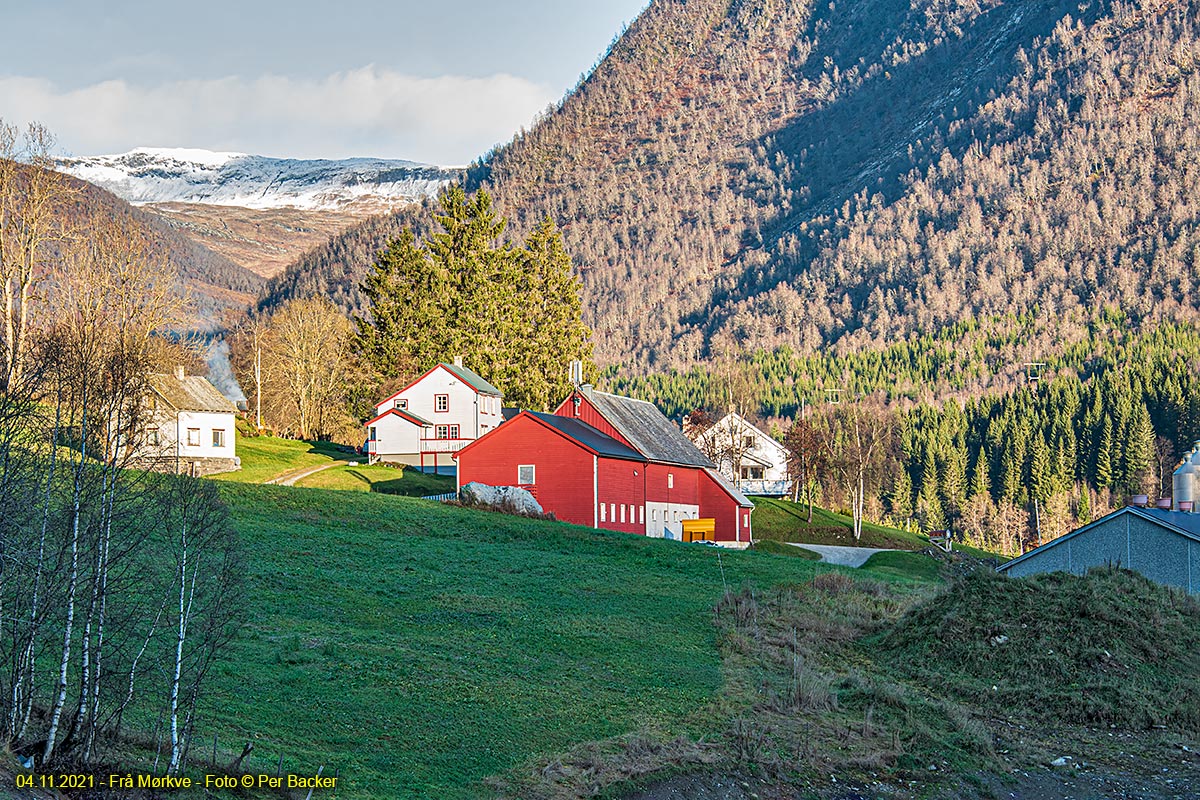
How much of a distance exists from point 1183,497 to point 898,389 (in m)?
102

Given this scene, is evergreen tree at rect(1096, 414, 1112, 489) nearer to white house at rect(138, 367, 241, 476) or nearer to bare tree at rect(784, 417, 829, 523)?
bare tree at rect(784, 417, 829, 523)

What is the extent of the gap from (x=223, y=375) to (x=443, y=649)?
353ft

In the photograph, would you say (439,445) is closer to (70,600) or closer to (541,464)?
(541,464)

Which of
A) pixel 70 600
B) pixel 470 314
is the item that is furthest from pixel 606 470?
pixel 70 600

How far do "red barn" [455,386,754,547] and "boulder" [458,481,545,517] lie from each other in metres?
5.83

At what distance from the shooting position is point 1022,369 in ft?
507

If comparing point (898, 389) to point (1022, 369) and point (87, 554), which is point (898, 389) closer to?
point (1022, 369)

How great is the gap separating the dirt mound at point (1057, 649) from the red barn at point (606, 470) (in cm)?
2582

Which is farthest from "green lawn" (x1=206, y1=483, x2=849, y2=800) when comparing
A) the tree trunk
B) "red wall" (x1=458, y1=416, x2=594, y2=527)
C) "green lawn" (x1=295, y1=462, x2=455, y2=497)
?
"green lawn" (x1=295, y1=462, x2=455, y2=497)

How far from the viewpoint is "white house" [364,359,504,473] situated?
241ft

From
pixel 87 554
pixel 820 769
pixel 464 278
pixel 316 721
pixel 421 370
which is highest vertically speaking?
pixel 464 278

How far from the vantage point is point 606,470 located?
53406 millimetres

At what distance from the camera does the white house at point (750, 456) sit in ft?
309

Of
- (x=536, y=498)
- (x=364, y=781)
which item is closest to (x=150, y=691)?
→ (x=364, y=781)
